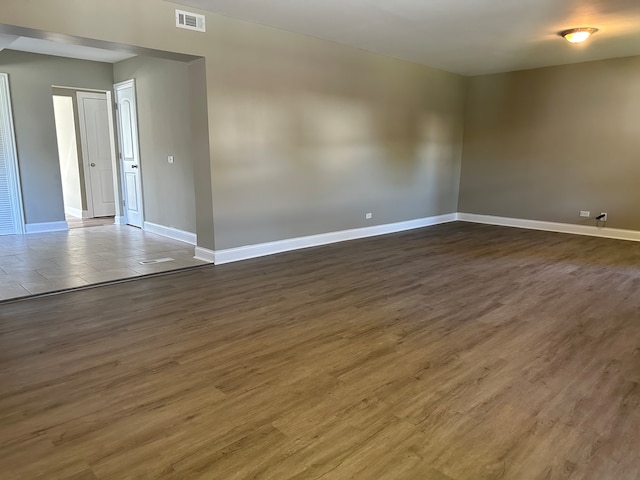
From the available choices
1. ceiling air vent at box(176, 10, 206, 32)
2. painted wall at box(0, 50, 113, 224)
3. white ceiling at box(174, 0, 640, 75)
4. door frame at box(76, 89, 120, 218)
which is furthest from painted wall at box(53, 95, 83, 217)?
white ceiling at box(174, 0, 640, 75)

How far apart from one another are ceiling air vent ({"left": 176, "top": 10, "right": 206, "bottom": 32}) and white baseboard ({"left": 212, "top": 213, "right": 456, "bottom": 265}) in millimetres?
2390

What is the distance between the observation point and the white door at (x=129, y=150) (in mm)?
6840

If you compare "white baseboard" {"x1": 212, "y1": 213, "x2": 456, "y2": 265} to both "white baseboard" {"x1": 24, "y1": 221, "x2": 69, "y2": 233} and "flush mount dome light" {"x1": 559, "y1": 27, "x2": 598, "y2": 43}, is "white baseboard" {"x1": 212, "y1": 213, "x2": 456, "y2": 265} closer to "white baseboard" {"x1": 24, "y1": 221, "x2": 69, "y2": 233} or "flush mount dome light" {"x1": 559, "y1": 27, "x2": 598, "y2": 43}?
"white baseboard" {"x1": 24, "y1": 221, "x2": 69, "y2": 233}

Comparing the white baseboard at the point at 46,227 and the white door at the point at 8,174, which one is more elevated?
the white door at the point at 8,174

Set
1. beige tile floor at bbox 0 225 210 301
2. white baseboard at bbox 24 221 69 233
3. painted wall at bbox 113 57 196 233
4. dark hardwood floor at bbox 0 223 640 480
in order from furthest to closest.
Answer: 1. white baseboard at bbox 24 221 69 233
2. painted wall at bbox 113 57 196 233
3. beige tile floor at bbox 0 225 210 301
4. dark hardwood floor at bbox 0 223 640 480

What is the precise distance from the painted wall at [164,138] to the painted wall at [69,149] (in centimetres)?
197

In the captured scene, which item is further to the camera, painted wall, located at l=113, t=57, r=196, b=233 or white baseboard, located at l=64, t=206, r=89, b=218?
white baseboard, located at l=64, t=206, r=89, b=218

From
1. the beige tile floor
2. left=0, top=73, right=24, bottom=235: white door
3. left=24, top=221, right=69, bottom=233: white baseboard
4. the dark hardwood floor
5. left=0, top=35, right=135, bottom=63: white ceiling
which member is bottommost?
the dark hardwood floor

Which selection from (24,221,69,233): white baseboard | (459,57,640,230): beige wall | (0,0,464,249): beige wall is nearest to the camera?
(0,0,464,249): beige wall

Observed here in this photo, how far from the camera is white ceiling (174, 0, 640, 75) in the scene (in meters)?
4.06

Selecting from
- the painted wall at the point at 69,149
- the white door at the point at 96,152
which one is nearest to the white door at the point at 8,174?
the painted wall at the point at 69,149

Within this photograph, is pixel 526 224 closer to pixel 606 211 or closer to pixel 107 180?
pixel 606 211

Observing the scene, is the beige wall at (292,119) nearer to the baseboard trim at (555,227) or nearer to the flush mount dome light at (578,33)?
the baseboard trim at (555,227)

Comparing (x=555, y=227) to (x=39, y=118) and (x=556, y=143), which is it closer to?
(x=556, y=143)
